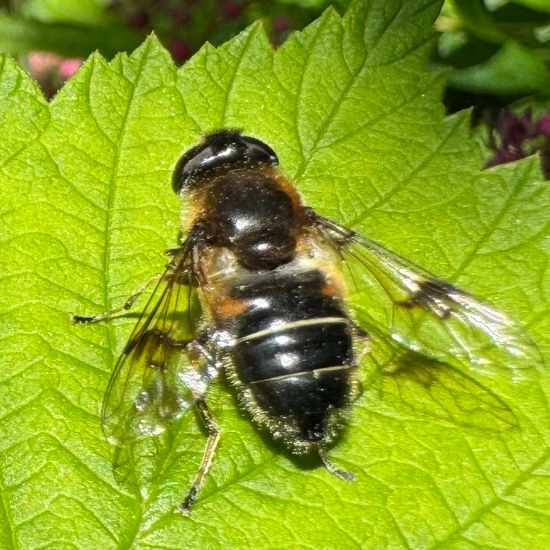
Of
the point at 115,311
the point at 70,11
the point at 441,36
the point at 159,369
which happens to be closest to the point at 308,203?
the point at 115,311

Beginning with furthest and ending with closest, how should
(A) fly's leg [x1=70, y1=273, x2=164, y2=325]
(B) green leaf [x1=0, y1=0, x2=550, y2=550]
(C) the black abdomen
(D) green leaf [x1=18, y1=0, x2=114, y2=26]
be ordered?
(D) green leaf [x1=18, y1=0, x2=114, y2=26] → (A) fly's leg [x1=70, y1=273, x2=164, y2=325] → (B) green leaf [x1=0, y1=0, x2=550, y2=550] → (C) the black abdomen

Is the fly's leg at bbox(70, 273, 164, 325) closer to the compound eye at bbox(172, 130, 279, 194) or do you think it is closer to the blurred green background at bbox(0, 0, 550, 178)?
the compound eye at bbox(172, 130, 279, 194)

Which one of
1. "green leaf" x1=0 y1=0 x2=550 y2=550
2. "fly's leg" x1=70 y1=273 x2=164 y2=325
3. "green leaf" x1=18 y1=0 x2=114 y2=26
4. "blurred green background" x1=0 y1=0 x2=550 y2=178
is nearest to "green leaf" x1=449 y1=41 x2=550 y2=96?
"blurred green background" x1=0 y1=0 x2=550 y2=178

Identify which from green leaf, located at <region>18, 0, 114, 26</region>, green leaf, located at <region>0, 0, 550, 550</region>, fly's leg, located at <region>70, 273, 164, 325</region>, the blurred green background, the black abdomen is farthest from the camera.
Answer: green leaf, located at <region>18, 0, 114, 26</region>

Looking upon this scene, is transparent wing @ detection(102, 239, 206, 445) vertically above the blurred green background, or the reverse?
the blurred green background

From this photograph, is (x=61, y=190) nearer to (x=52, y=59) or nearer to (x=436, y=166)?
(x=436, y=166)

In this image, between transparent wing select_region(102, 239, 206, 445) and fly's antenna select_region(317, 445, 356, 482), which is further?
fly's antenna select_region(317, 445, 356, 482)

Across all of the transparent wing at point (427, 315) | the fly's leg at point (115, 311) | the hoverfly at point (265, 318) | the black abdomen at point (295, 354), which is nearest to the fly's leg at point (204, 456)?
the hoverfly at point (265, 318)
